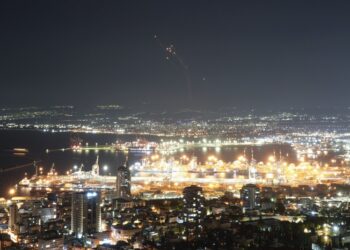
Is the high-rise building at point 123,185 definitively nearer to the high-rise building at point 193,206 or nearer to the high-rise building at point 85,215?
the high-rise building at point 193,206

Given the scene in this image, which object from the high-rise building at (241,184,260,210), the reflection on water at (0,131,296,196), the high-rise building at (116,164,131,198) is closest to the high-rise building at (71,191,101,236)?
the high-rise building at (116,164,131,198)

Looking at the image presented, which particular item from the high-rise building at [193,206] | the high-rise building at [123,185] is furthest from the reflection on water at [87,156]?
the high-rise building at [193,206]

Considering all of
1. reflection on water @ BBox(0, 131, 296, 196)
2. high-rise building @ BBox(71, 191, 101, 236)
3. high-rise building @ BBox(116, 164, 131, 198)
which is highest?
reflection on water @ BBox(0, 131, 296, 196)

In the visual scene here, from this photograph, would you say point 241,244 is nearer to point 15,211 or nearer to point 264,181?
point 15,211

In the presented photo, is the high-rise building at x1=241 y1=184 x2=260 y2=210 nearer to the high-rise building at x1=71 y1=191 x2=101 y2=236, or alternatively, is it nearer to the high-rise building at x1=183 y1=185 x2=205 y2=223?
the high-rise building at x1=183 y1=185 x2=205 y2=223

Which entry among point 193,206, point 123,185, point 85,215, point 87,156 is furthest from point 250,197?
point 87,156

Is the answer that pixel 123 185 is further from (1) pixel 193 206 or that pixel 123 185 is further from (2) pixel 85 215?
(2) pixel 85 215
